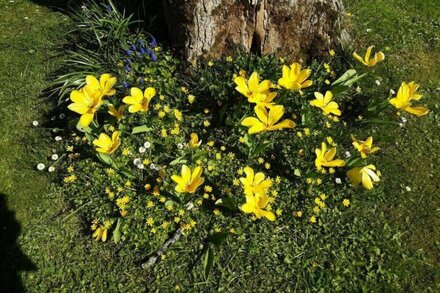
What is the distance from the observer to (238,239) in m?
2.59

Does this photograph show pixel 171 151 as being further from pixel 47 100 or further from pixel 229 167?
pixel 47 100

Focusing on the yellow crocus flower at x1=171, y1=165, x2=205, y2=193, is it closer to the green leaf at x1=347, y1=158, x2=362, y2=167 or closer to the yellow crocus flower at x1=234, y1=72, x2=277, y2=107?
the yellow crocus flower at x1=234, y1=72, x2=277, y2=107

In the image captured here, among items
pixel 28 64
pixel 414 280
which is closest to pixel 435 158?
pixel 414 280

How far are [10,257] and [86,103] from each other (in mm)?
1087

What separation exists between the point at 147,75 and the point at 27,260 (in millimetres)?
1551

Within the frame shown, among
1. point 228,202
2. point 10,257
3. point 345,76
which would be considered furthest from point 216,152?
point 10,257

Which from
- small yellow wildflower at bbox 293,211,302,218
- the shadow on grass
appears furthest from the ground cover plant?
the shadow on grass

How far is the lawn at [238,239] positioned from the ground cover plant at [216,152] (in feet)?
0.21

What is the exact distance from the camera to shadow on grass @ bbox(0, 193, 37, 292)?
2.51 m

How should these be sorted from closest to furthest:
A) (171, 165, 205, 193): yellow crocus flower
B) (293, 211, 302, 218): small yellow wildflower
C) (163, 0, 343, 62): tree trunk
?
1. (171, 165, 205, 193): yellow crocus flower
2. (293, 211, 302, 218): small yellow wildflower
3. (163, 0, 343, 62): tree trunk

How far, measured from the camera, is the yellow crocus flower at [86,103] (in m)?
2.50

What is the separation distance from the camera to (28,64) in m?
3.75

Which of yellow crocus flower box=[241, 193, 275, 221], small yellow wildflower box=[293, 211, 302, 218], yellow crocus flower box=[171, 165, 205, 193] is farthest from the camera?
small yellow wildflower box=[293, 211, 302, 218]

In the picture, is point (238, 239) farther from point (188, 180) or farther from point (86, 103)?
point (86, 103)
